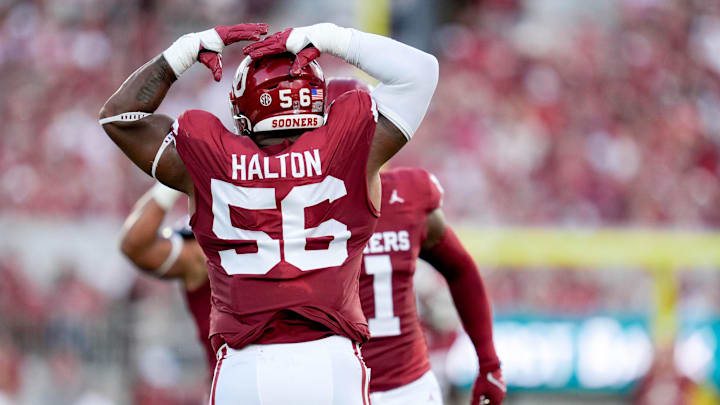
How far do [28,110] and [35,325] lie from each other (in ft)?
10.6

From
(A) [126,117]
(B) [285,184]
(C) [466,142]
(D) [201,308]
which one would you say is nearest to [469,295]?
(D) [201,308]

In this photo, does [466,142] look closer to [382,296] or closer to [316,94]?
[382,296]

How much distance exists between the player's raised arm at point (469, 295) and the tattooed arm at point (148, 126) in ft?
3.91

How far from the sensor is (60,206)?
34.7ft

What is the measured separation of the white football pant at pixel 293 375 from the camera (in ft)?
10.5

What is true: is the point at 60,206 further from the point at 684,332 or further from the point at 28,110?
the point at 684,332

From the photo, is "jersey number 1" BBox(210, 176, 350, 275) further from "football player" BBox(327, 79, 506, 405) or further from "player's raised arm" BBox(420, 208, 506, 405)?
"player's raised arm" BBox(420, 208, 506, 405)

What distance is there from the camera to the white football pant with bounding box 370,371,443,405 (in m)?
4.24

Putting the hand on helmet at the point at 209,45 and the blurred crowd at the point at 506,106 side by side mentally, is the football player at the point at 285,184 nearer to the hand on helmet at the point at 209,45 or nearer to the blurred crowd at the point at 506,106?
the hand on helmet at the point at 209,45

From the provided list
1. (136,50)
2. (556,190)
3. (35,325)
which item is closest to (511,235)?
(556,190)

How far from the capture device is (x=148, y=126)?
3.52 meters

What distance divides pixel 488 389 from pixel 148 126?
1711 millimetres

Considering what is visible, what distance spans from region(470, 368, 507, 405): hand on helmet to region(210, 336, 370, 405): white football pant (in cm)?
112

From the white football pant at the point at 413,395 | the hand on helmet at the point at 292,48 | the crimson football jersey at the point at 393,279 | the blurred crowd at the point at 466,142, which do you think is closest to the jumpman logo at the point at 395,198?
the crimson football jersey at the point at 393,279
